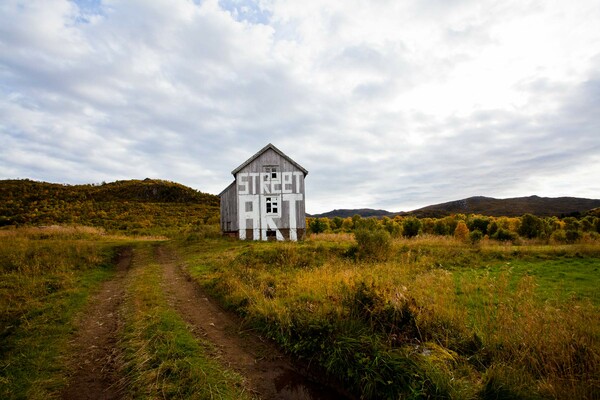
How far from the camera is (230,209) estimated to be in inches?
1105

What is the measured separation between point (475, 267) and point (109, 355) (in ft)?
52.9

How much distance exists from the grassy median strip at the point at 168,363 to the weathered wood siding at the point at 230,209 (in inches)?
730

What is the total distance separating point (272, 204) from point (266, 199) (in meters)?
0.70

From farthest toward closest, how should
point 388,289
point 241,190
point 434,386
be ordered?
point 241,190, point 388,289, point 434,386

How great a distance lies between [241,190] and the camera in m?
26.2

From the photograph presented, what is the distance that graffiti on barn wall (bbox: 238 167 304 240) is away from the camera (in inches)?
1019

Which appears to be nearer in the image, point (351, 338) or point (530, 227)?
point (351, 338)

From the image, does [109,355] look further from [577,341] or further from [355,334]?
[577,341]

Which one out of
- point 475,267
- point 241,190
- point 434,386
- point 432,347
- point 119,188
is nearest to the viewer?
point 434,386

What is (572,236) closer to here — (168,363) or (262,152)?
(262,152)

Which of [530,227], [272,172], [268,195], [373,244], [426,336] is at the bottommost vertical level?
[426,336]

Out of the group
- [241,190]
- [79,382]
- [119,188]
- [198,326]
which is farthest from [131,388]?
[119,188]

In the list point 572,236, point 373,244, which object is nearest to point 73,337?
point 373,244

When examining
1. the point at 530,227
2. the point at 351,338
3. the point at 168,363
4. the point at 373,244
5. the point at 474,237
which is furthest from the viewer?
the point at 530,227
